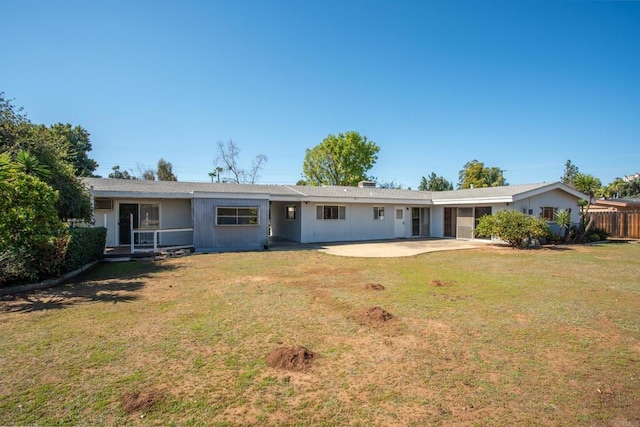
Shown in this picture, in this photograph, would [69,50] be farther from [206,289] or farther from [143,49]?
[206,289]

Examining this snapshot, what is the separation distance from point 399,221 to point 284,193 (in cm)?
860

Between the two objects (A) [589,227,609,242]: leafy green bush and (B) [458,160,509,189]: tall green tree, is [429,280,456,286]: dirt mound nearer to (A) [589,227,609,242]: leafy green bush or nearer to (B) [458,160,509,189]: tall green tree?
(A) [589,227,609,242]: leafy green bush

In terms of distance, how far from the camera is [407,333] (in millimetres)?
4930

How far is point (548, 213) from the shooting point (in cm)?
1988

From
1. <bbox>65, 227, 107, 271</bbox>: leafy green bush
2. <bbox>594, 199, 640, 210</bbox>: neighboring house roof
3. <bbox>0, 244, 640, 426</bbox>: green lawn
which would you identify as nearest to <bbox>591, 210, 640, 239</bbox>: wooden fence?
<bbox>594, 199, 640, 210</bbox>: neighboring house roof

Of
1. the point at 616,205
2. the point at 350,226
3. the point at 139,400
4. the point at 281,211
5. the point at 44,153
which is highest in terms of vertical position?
the point at 44,153

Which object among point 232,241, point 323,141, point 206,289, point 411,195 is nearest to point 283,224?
point 232,241

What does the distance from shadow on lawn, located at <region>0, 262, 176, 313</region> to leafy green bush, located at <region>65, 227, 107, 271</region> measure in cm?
46

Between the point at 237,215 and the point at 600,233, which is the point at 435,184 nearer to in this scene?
the point at 600,233

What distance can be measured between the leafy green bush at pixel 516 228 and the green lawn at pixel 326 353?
7593 millimetres

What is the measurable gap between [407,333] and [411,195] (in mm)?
18726

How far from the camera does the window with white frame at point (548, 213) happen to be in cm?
1953

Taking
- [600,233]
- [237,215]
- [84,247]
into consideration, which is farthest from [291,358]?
[600,233]

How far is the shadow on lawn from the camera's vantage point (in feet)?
21.2
